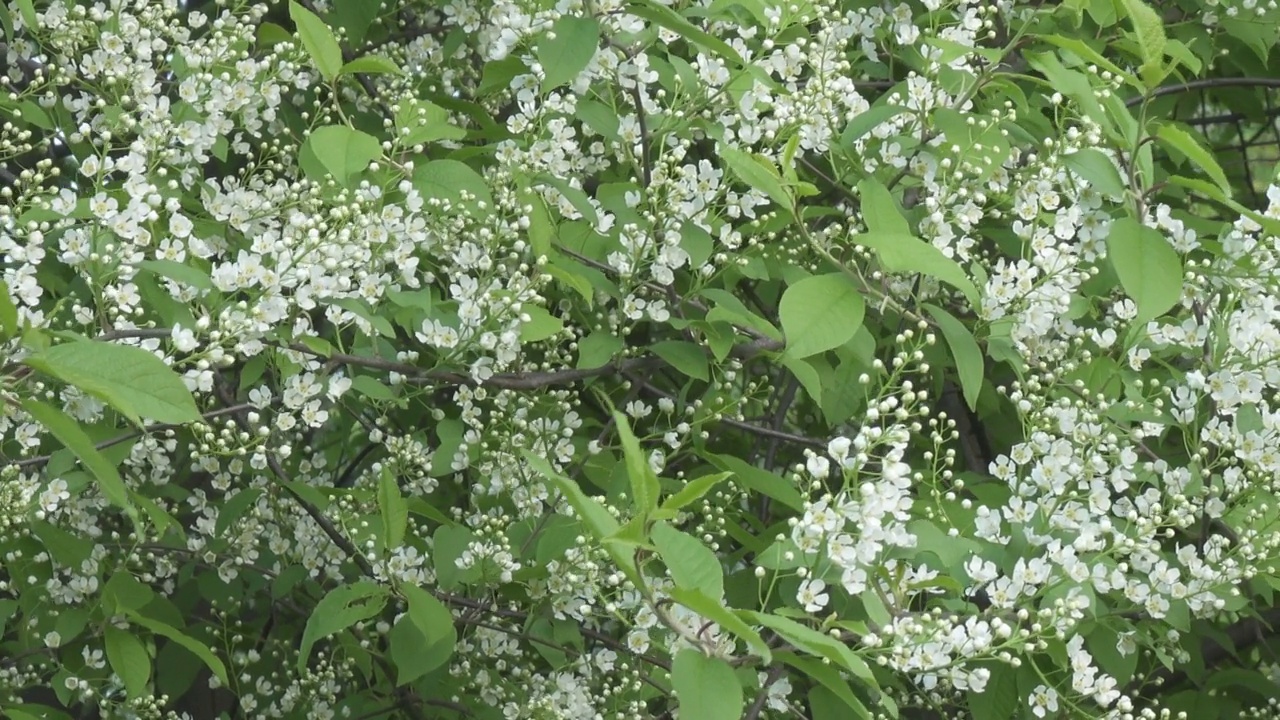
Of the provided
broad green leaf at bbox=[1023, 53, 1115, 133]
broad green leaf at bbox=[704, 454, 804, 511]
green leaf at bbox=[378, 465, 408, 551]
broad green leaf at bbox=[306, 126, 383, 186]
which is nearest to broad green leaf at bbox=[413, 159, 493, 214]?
broad green leaf at bbox=[306, 126, 383, 186]

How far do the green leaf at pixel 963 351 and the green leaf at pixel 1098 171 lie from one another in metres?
0.39

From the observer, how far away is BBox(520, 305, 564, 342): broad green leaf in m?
2.68

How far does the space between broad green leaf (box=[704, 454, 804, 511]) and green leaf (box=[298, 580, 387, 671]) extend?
2.46 feet

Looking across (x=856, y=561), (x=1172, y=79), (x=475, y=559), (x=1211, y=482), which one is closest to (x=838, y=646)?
(x=856, y=561)

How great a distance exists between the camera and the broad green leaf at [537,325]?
Answer: 8.79 feet

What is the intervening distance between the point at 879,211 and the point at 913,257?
0.26 meters

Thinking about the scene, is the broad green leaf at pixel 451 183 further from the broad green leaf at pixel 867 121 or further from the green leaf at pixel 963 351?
the green leaf at pixel 963 351

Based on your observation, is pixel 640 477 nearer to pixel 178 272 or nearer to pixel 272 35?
pixel 178 272

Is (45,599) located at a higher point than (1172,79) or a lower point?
lower

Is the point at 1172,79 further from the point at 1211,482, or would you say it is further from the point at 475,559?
the point at 475,559

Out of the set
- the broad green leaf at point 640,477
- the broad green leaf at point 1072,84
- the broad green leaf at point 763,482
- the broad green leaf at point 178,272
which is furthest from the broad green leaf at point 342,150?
the broad green leaf at point 1072,84

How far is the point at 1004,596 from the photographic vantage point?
2.42 m

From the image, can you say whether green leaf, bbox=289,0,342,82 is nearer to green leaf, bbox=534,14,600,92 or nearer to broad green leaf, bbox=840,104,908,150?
green leaf, bbox=534,14,600,92

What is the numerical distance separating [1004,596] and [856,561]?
1.33 feet
